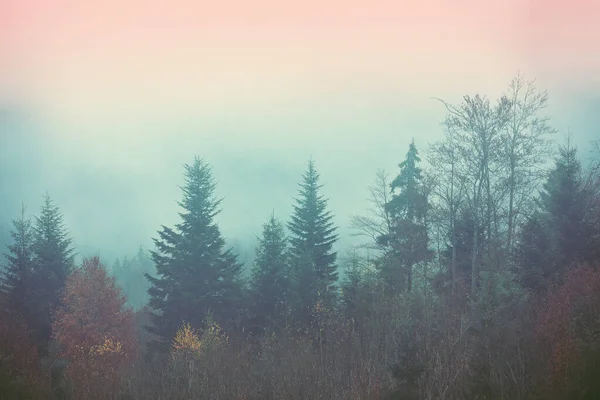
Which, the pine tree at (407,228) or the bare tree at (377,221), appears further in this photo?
the bare tree at (377,221)

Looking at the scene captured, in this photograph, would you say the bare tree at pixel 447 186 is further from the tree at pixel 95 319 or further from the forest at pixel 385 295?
the tree at pixel 95 319

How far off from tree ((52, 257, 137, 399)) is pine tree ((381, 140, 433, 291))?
20888 millimetres

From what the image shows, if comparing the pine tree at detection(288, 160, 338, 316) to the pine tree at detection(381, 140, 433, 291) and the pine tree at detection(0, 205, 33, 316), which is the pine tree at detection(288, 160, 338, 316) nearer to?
the pine tree at detection(381, 140, 433, 291)

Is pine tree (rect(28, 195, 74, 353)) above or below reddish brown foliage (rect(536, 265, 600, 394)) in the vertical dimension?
above

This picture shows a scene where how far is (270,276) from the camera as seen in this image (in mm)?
30578

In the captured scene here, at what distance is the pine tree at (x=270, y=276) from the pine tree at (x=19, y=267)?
1875 centimetres

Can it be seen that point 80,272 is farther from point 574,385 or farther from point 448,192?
point 574,385

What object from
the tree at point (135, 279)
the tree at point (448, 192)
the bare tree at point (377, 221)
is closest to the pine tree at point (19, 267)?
the bare tree at point (377, 221)


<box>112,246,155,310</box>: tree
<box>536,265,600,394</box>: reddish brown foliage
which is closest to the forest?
<box>536,265,600,394</box>: reddish brown foliage

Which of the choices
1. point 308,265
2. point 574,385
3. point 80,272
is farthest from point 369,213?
point 80,272

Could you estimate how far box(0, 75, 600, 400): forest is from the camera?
8969 mm

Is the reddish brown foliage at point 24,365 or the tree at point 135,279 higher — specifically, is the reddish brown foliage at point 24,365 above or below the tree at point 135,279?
below

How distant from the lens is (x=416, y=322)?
11391 millimetres

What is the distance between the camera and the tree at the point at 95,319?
3266cm
